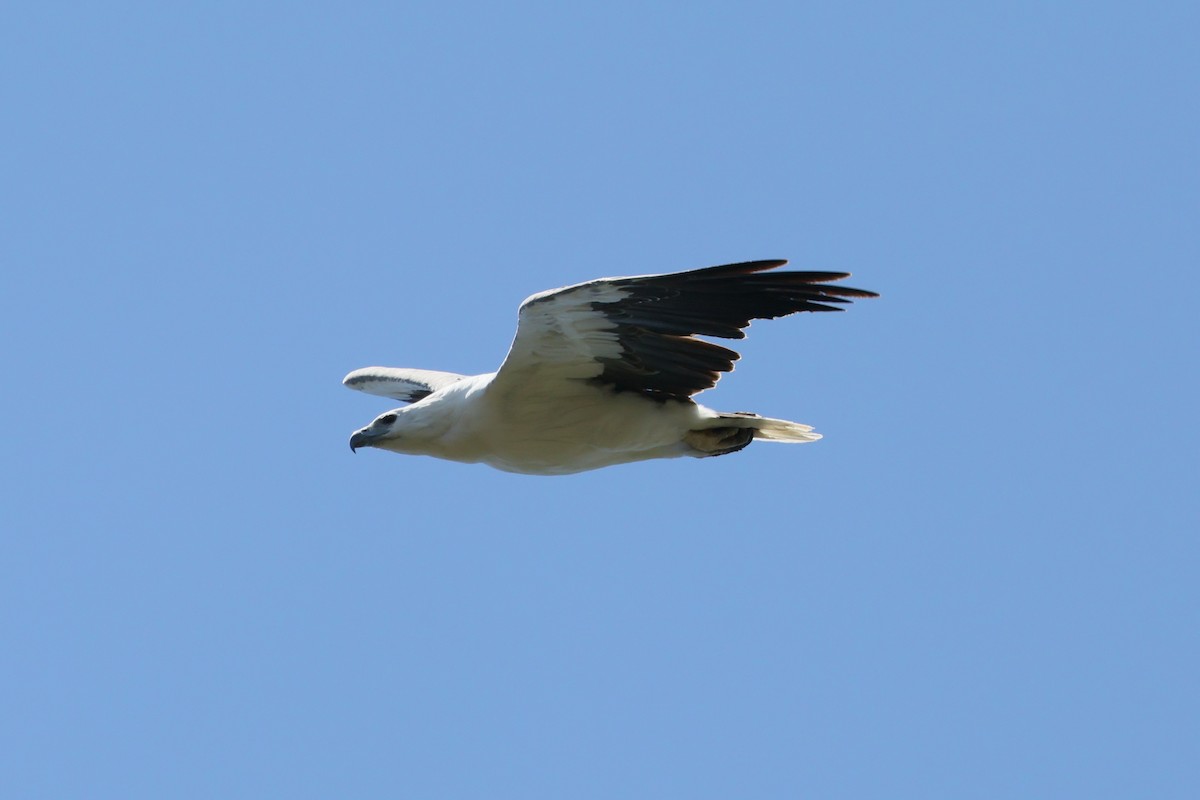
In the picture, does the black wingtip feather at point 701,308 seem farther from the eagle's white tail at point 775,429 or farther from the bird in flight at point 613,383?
the eagle's white tail at point 775,429

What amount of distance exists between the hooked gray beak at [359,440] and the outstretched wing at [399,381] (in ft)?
6.99

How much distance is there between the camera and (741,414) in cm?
1053

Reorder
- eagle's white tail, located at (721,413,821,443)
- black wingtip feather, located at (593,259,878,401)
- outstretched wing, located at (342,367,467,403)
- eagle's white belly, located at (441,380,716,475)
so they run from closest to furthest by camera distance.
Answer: black wingtip feather, located at (593,259,878,401) < eagle's white belly, located at (441,380,716,475) < eagle's white tail, located at (721,413,821,443) < outstretched wing, located at (342,367,467,403)

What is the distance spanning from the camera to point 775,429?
35.9 ft

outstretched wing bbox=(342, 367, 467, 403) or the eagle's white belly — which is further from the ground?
outstretched wing bbox=(342, 367, 467, 403)

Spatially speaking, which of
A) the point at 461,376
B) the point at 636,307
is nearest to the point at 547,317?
the point at 636,307

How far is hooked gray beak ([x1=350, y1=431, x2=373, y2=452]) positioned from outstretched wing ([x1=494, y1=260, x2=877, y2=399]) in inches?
55.7

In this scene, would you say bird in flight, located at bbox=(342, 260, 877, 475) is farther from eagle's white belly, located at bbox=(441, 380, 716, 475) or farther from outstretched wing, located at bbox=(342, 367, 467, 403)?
outstretched wing, located at bbox=(342, 367, 467, 403)

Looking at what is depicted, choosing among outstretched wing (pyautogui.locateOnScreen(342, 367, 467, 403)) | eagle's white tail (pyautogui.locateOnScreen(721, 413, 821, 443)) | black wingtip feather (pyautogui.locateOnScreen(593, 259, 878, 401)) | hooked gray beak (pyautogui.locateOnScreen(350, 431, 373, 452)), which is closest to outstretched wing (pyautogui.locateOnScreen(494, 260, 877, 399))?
black wingtip feather (pyautogui.locateOnScreen(593, 259, 878, 401))

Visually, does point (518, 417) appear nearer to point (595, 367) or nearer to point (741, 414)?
point (595, 367)

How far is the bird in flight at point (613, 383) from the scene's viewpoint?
916cm

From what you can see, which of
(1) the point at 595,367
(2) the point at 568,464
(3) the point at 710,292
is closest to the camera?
(3) the point at 710,292

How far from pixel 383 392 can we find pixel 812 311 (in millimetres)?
5612

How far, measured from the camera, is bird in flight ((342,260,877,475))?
30.0 feet
